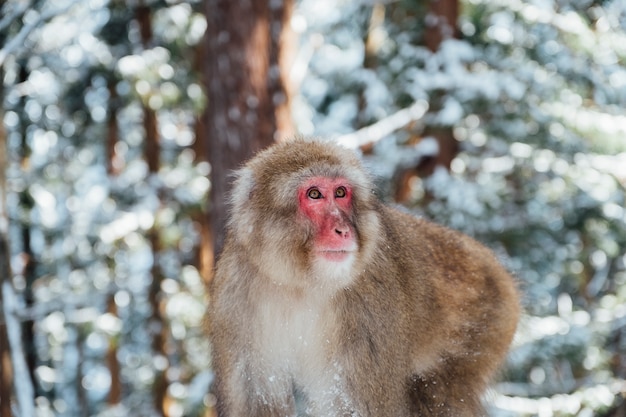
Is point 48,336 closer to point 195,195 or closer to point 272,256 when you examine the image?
point 195,195

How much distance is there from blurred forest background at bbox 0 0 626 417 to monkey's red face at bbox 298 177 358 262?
2.13m

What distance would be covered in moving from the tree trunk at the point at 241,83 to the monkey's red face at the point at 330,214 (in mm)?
2527

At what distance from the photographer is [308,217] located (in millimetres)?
2791

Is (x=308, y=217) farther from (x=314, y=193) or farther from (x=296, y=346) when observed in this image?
(x=296, y=346)

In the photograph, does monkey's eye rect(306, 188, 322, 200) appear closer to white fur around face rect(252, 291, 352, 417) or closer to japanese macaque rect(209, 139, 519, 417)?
japanese macaque rect(209, 139, 519, 417)

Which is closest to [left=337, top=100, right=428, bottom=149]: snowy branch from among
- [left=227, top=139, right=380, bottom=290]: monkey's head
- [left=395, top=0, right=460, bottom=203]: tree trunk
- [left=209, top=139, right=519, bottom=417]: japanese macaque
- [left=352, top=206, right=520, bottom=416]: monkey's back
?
[left=395, top=0, right=460, bottom=203]: tree trunk

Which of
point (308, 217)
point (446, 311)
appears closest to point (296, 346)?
point (308, 217)

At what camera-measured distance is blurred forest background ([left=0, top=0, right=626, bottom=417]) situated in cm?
585

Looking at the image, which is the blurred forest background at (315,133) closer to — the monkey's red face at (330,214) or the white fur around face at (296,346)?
the white fur around face at (296,346)

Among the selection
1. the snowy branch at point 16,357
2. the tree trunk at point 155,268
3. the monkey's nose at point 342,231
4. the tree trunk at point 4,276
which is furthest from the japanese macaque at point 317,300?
the tree trunk at point 155,268

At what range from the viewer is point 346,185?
2.83 meters

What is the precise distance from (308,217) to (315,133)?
14.4 ft

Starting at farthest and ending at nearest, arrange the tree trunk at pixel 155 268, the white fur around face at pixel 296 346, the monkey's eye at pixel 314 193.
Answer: the tree trunk at pixel 155 268 < the white fur around face at pixel 296 346 < the monkey's eye at pixel 314 193

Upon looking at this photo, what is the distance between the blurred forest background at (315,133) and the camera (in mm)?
5852
